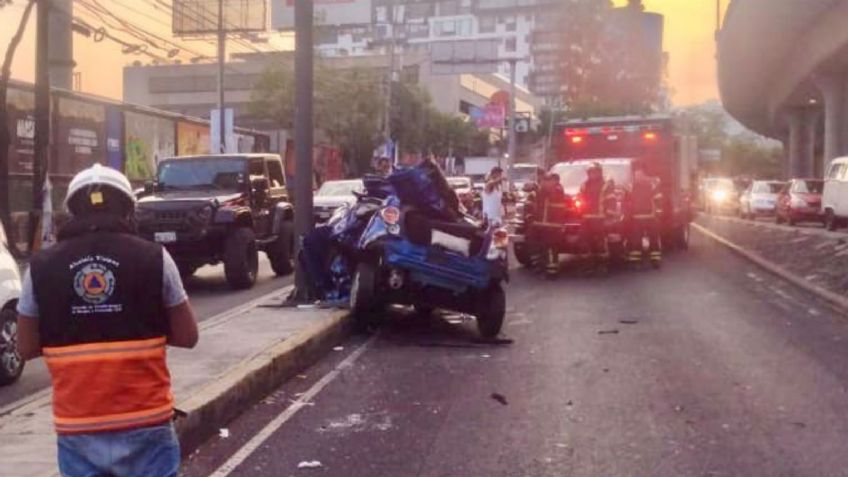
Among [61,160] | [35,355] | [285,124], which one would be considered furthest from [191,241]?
[285,124]

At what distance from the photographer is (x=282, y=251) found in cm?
1916

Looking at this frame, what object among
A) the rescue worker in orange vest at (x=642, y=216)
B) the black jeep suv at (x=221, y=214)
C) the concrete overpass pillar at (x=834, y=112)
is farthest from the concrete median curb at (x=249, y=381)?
the concrete overpass pillar at (x=834, y=112)

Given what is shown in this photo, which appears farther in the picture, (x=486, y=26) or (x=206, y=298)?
(x=486, y=26)

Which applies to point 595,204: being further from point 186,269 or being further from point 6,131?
point 6,131

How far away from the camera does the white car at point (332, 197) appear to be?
25344mm

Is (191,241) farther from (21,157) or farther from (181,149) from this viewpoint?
(181,149)

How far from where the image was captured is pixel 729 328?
41.0 feet

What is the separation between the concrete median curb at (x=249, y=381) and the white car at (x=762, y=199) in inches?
1474

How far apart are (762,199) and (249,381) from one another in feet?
134

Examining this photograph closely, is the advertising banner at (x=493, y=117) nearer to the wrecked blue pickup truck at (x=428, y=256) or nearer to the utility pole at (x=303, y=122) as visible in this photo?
the utility pole at (x=303, y=122)

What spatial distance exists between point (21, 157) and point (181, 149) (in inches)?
434

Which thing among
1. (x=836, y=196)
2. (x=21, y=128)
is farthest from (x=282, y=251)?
(x=836, y=196)

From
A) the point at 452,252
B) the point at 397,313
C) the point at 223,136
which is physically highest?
the point at 223,136

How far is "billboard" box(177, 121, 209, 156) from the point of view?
111ft
